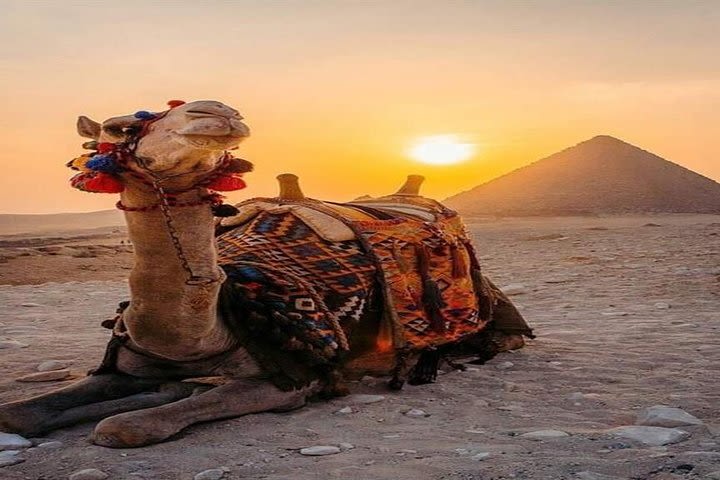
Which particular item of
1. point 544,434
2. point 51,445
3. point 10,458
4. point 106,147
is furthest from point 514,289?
point 10,458

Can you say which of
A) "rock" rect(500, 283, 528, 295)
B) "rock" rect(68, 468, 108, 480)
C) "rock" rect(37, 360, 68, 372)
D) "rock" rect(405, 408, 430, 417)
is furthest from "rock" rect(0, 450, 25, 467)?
"rock" rect(500, 283, 528, 295)

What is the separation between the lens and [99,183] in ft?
11.5

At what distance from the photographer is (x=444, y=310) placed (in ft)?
18.0

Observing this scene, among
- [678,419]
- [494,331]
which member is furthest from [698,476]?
[494,331]

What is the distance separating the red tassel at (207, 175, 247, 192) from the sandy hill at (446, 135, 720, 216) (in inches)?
3215

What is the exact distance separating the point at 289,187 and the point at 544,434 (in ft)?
8.85

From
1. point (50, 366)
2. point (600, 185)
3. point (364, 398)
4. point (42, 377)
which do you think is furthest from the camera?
point (600, 185)

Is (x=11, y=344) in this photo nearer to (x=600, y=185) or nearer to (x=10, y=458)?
(x=10, y=458)

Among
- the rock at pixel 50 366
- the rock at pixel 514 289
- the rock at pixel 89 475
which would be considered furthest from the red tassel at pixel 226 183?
the rock at pixel 514 289

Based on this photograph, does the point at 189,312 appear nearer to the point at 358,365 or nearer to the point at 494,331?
the point at 358,365

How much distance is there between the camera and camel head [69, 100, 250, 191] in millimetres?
3213

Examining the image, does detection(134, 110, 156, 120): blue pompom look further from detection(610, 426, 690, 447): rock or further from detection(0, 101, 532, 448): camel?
detection(610, 426, 690, 447): rock

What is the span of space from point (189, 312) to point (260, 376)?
0.61 m

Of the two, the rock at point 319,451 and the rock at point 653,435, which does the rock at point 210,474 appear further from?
the rock at point 653,435
